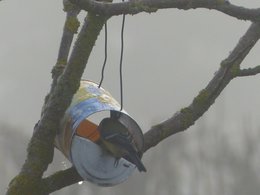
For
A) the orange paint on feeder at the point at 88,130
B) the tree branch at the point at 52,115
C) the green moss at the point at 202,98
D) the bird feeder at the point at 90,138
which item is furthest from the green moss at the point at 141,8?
the green moss at the point at 202,98

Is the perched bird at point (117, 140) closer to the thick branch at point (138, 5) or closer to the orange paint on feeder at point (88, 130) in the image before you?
the orange paint on feeder at point (88, 130)

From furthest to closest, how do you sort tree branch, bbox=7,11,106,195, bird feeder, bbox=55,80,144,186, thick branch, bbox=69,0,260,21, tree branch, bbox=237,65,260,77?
tree branch, bbox=237,65,260,77
bird feeder, bbox=55,80,144,186
tree branch, bbox=7,11,106,195
thick branch, bbox=69,0,260,21

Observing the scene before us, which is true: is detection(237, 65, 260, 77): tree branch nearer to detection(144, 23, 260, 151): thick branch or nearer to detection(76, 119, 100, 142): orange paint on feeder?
detection(144, 23, 260, 151): thick branch

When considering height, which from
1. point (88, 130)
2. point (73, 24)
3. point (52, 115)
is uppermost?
point (73, 24)

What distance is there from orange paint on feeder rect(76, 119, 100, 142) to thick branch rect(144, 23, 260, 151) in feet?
1.11

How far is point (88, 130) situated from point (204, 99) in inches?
28.8

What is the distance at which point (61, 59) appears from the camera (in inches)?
154

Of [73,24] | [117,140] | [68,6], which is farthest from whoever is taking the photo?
[68,6]

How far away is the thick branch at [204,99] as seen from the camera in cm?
379

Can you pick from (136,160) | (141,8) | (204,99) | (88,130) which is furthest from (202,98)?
(141,8)

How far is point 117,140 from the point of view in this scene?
3.35m

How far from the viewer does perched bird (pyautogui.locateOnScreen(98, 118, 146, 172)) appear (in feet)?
10.8

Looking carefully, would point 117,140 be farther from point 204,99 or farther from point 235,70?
point 235,70

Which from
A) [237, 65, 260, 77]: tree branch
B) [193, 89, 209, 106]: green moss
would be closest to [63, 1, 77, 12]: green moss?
Answer: [193, 89, 209, 106]: green moss
